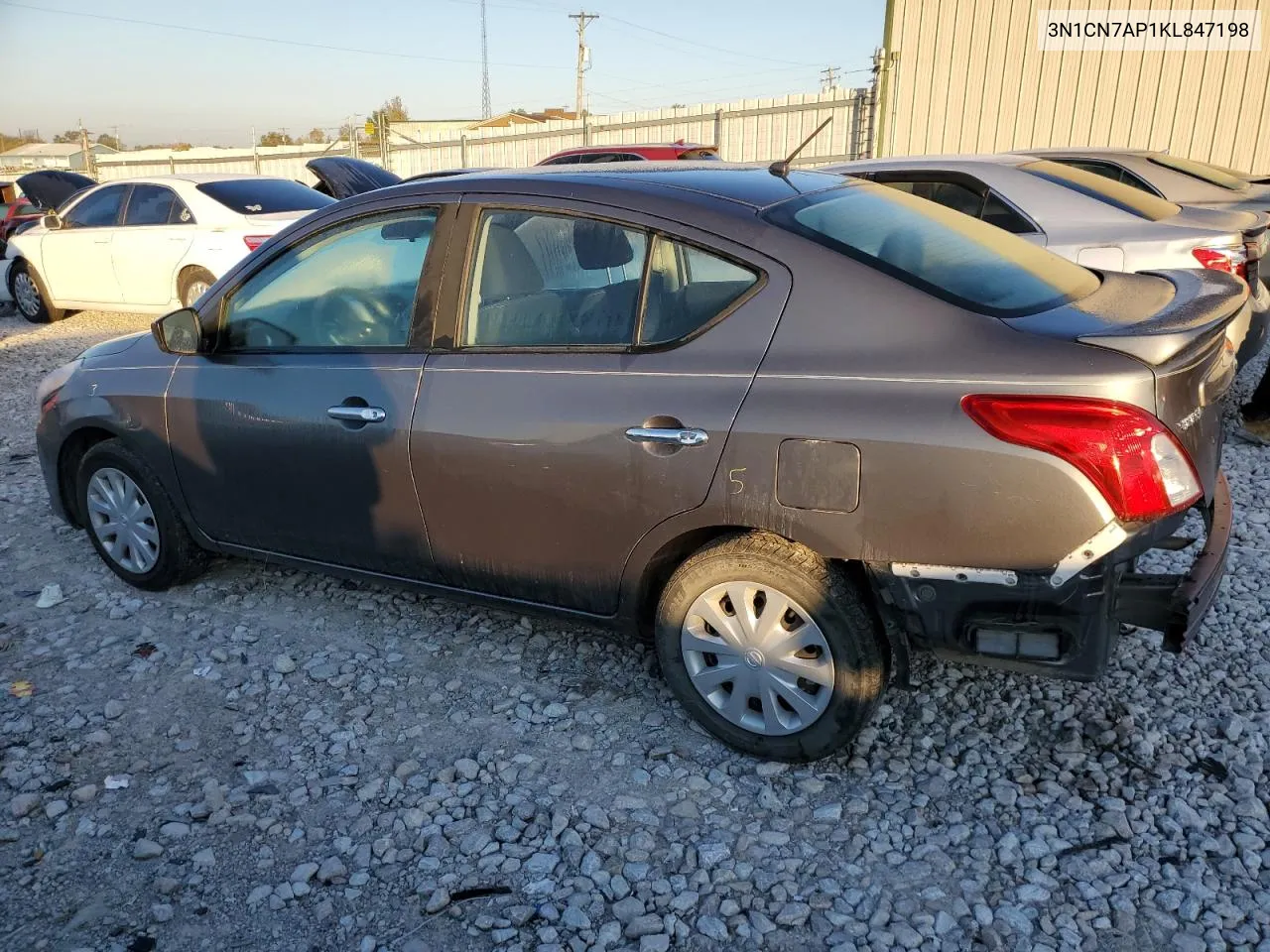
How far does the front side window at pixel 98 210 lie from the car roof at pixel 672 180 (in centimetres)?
815

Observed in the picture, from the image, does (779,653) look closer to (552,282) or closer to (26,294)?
(552,282)

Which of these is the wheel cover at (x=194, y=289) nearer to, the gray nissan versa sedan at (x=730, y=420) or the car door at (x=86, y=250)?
the car door at (x=86, y=250)

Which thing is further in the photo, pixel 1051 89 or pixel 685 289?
pixel 1051 89

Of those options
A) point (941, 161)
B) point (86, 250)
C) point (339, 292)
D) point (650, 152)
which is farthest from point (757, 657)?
point (650, 152)

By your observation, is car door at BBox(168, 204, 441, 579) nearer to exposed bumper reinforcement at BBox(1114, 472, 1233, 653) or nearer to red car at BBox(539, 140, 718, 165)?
exposed bumper reinforcement at BBox(1114, 472, 1233, 653)

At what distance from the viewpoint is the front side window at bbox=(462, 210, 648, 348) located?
288 cm

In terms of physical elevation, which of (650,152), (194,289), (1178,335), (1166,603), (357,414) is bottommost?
(194,289)

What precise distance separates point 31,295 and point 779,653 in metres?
11.5

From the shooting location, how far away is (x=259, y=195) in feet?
30.6

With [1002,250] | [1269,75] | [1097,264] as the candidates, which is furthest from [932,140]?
[1002,250]

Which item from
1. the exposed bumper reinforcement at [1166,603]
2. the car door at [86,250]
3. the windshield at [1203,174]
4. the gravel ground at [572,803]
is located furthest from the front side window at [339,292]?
the car door at [86,250]

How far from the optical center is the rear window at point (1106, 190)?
622 cm

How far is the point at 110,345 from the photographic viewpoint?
418cm

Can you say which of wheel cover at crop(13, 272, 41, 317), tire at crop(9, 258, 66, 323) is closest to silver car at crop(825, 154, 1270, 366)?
tire at crop(9, 258, 66, 323)
